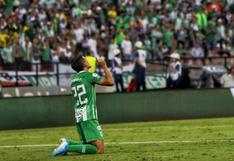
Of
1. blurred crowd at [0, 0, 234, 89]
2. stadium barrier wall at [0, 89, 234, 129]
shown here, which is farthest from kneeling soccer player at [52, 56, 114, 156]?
blurred crowd at [0, 0, 234, 89]

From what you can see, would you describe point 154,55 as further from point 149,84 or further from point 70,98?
point 70,98

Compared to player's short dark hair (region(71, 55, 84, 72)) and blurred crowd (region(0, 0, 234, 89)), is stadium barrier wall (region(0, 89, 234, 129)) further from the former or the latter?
player's short dark hair (region(71, 55, 84, 72))

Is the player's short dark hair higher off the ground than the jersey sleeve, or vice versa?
the player's short dark hair

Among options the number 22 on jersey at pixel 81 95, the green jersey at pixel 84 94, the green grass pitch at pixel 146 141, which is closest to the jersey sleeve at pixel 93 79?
the green jersey at pixel 84 94

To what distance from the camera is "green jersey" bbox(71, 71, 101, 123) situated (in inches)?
603

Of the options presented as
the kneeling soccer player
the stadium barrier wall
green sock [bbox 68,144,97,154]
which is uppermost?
the kneeling soccer player

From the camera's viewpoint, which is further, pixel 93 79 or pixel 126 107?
pixel 126 107

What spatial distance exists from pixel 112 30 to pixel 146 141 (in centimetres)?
1811

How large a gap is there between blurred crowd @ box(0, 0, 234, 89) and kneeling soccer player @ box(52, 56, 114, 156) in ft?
52.3

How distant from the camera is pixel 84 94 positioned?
15391 millimetres

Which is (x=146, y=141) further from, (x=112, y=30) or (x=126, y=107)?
(x=112, y=30)

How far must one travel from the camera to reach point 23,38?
32.8 metres

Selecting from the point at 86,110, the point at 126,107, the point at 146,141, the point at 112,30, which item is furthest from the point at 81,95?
the point at 112,30

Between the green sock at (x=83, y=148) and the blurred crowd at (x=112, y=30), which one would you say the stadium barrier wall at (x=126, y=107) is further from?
the green sock at (x=83, y=148)
